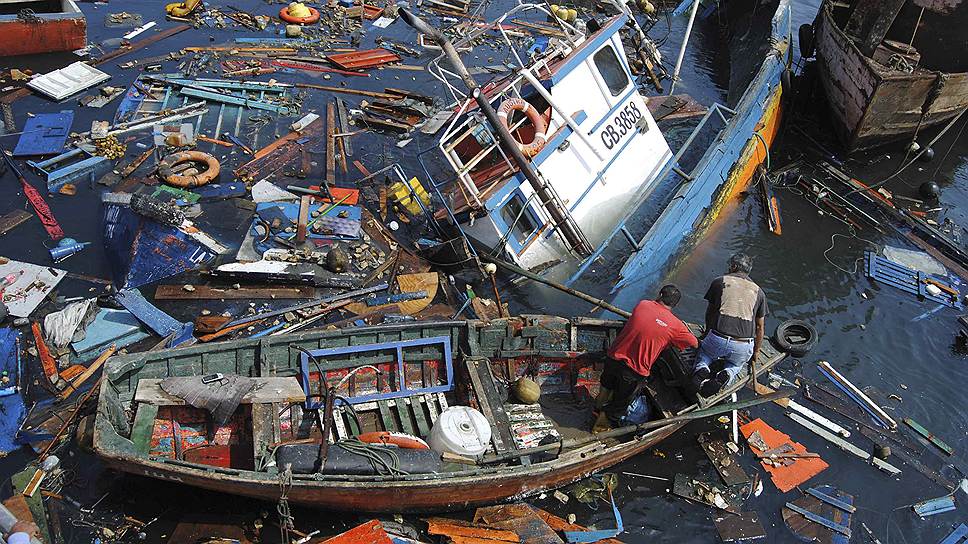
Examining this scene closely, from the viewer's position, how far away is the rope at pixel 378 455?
8336mm

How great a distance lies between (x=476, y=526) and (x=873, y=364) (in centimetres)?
914

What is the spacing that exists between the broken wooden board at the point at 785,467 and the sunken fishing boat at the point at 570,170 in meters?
3.35

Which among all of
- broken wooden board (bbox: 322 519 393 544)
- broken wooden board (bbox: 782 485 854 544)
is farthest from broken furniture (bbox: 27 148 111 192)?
broken wooden board (bbox: 782 485 854 544)

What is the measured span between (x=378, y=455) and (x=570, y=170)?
22.1 ft

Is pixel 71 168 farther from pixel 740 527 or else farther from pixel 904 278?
pixel 904 278

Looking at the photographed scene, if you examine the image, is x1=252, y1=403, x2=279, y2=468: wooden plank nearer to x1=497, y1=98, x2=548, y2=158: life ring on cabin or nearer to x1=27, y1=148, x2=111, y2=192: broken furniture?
x1=497, y1=98, x2=548, y2=158: life ring on cabin

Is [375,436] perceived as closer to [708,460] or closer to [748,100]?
[708,460]

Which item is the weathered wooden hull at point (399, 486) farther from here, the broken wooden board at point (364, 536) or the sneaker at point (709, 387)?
the sneaker at point (709, 387)

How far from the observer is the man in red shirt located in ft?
30.8

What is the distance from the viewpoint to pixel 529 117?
12.1 m

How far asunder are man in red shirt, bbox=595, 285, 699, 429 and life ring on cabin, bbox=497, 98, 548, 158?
3730 mm

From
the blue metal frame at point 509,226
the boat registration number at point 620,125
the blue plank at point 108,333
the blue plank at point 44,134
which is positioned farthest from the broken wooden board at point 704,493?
the blue plank at point 44,134

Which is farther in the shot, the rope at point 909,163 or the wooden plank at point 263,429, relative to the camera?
the rope at point 909,163

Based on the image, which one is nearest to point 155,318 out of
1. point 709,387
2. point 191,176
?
point 191,176
